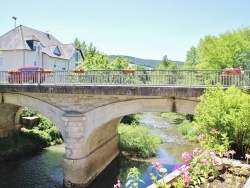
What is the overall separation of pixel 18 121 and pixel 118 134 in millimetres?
8490

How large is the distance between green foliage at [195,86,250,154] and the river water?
27.9 feet

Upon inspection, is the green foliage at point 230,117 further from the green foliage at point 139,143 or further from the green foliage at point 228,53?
the green foliage at point 228,53

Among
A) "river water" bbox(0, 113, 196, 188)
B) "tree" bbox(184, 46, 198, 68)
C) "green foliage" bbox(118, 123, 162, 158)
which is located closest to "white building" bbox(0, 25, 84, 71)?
"river water" bbox(0, 113, 196, 188)

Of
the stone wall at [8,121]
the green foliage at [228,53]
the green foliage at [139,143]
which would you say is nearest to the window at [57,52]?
the stone wall at [8,121]

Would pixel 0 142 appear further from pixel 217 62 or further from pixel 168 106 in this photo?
pixel 217 62

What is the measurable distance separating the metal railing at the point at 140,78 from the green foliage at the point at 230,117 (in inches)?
99.1

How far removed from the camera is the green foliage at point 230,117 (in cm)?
593

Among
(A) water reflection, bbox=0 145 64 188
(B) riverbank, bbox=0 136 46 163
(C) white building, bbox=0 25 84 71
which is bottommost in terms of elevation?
(A) water reflection, bbox=0 145 64 188

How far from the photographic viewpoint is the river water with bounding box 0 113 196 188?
14.1 m

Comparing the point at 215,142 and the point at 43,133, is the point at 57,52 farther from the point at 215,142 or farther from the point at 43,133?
the point at 215,142

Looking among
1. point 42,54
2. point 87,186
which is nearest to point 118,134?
point 87,186

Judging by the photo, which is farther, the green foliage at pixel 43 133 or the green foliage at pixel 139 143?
the green foliage at pixel 43 133

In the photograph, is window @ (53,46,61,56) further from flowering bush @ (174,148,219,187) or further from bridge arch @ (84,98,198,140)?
flowering bush @ (174,148,219,187)

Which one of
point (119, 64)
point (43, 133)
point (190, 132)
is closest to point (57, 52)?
point (119, 64)
